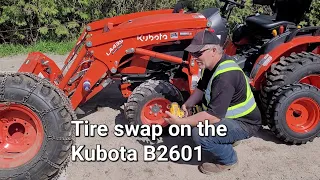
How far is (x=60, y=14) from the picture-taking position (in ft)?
30.2

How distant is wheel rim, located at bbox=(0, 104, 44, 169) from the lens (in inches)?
150

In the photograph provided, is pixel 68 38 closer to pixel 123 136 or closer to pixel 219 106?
pixel 123 136

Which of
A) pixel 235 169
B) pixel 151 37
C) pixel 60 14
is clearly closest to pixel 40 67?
pixel 151 37

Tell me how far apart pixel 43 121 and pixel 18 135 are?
386 millimetres

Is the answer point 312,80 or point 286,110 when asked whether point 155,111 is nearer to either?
point 286,110

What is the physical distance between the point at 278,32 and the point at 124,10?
536cm

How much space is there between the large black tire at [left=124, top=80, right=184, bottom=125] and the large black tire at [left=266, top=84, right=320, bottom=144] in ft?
3.63

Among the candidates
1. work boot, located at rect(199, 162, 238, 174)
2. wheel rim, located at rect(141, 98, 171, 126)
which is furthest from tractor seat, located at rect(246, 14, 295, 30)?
work boot, located at rect(199, 162, 238, 174)

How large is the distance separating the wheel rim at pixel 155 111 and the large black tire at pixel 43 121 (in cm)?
108

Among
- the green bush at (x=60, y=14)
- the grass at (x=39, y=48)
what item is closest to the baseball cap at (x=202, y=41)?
the grass at (x=39, y=48)

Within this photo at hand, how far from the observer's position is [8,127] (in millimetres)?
3947

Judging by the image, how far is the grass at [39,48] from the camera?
8.64 meters

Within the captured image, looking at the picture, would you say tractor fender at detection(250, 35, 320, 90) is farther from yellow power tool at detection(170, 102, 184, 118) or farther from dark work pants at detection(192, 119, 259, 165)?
yellow power tool at detection(170, 102, 184, 118)

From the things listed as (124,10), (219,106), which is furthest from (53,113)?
(124,10)
